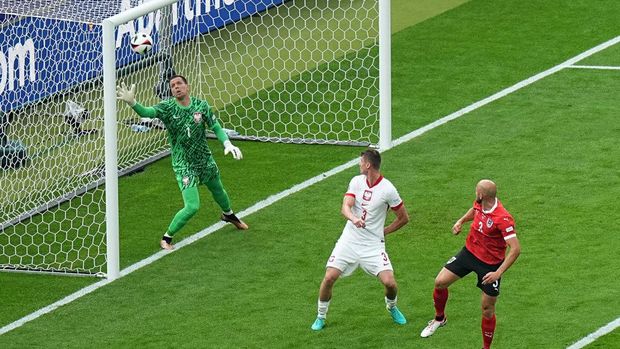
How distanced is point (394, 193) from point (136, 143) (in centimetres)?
588

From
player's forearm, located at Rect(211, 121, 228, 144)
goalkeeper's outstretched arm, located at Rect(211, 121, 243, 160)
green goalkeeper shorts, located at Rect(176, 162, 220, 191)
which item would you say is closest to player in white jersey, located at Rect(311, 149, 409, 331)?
goalkeeper's outstretched arm, located at Rect(211, 121, 243, 160)

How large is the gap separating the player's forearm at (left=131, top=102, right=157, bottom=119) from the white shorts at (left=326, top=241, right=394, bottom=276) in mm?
2617

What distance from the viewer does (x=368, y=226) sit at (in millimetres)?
13484

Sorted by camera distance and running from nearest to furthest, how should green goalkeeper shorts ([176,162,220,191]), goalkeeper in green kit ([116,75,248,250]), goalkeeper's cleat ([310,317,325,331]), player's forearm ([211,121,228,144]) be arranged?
goalkeeper's cleat ([310,317,325,331]) < player's forearm ([211,121,228,144]) < goalkeeper in green kit ([116,75,248,250]) < green goalkeeper shorts ([176,162,220,191])

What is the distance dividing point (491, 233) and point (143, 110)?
3913 mm

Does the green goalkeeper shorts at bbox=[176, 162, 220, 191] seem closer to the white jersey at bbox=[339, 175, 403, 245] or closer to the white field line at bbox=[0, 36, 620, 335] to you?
the white field line at bbox=[0, 36, 620, 335]

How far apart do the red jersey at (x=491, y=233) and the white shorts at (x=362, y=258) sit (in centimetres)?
83

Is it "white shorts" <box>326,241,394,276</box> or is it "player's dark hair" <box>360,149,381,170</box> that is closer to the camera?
"player's dark hair" <box>360,149,381,170</box>

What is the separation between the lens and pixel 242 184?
17797 mm

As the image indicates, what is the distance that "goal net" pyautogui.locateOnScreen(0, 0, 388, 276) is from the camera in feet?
53.6

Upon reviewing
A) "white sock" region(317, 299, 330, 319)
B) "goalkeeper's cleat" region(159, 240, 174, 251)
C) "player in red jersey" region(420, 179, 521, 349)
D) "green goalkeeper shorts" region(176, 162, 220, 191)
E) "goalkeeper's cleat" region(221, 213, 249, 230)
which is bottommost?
"goalkeeper's cleat" region(159, 240, 174, 251)

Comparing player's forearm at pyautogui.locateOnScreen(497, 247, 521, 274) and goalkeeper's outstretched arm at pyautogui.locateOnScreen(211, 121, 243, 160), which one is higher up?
goalkeeper's outstretched arm at pyautogui.locateOnScreen(211, 121, 243, 160)

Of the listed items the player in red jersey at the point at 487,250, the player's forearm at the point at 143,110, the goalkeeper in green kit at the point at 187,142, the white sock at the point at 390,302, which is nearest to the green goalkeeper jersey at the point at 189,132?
the goalkeeper in green kit at the point at 187,142

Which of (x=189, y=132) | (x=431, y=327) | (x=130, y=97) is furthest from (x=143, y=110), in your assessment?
(x=431, y=327)
